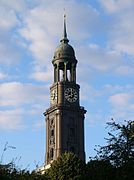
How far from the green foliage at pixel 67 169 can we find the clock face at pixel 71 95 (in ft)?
162

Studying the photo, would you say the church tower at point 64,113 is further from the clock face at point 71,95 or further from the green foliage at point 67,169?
the green foliage at point 67,169

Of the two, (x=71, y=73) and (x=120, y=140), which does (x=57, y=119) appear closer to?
(x=71, y=73)

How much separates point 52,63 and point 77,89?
850cm

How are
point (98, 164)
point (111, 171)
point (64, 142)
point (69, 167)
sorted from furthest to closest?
1. point (64, 142)
2. point (69, 167)
3. point (98, 164)
4. point (111, 171)

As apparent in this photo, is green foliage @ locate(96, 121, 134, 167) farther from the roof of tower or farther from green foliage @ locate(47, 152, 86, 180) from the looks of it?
the roof of tower

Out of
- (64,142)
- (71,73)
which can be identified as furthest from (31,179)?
(71,73)

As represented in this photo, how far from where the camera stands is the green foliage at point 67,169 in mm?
76438

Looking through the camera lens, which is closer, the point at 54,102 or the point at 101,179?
the point at 101,179

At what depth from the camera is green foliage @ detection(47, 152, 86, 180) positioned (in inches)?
3009

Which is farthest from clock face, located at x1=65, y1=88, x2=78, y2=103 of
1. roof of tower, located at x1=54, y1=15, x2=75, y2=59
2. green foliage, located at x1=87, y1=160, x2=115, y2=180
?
green foliage, located at x1=87, y1=160, x2=115, y2=180

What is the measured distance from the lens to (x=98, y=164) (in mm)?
59906

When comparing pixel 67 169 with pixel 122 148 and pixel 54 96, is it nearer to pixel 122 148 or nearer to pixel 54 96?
pixel 122 148

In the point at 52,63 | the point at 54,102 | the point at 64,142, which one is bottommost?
the point at 64,142

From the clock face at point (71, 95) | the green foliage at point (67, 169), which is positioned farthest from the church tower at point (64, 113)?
the green foliage at point (67, 169)
